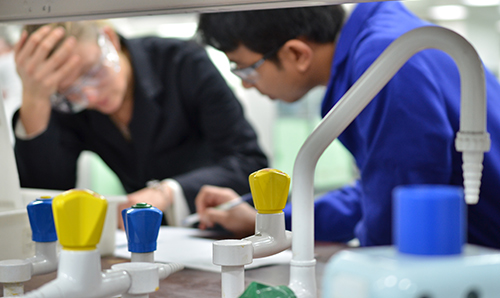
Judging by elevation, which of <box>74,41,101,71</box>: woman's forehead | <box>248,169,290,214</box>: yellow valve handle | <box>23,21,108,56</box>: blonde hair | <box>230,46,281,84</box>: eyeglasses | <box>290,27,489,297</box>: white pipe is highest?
<box>23,21,108,56</box>: blonde hair

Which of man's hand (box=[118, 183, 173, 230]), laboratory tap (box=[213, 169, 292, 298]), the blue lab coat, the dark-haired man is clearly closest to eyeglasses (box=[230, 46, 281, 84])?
the dark-haired man

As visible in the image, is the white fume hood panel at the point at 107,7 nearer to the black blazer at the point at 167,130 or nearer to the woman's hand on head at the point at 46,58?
the woman's hand on head at the point at 46,58

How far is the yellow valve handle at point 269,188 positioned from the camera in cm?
49

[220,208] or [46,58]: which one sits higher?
[46,58]

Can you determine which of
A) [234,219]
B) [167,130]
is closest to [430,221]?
[234,219]

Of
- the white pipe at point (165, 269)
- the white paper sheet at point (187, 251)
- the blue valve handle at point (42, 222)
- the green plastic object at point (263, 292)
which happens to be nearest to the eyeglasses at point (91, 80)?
the white paper sheet at point (187, 251)

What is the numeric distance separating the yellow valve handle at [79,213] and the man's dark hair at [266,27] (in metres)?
0.82

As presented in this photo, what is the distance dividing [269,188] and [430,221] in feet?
0.77

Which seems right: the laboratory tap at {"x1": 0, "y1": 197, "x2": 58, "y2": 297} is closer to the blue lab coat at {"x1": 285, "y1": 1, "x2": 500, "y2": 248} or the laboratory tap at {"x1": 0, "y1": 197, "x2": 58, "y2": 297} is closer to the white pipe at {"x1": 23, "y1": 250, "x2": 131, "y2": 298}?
the white pipe at {"x1": 23, "y1": 250, "x2": 131, "y2": 298}

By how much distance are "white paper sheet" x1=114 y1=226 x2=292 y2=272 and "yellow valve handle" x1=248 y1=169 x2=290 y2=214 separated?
0.29 metres

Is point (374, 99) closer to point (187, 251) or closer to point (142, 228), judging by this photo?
point (187, 251)

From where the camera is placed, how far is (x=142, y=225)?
483mm

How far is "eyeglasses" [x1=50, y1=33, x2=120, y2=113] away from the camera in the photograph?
1.55 meters

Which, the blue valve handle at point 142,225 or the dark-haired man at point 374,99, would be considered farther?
the dark-haired man at point 374,99
